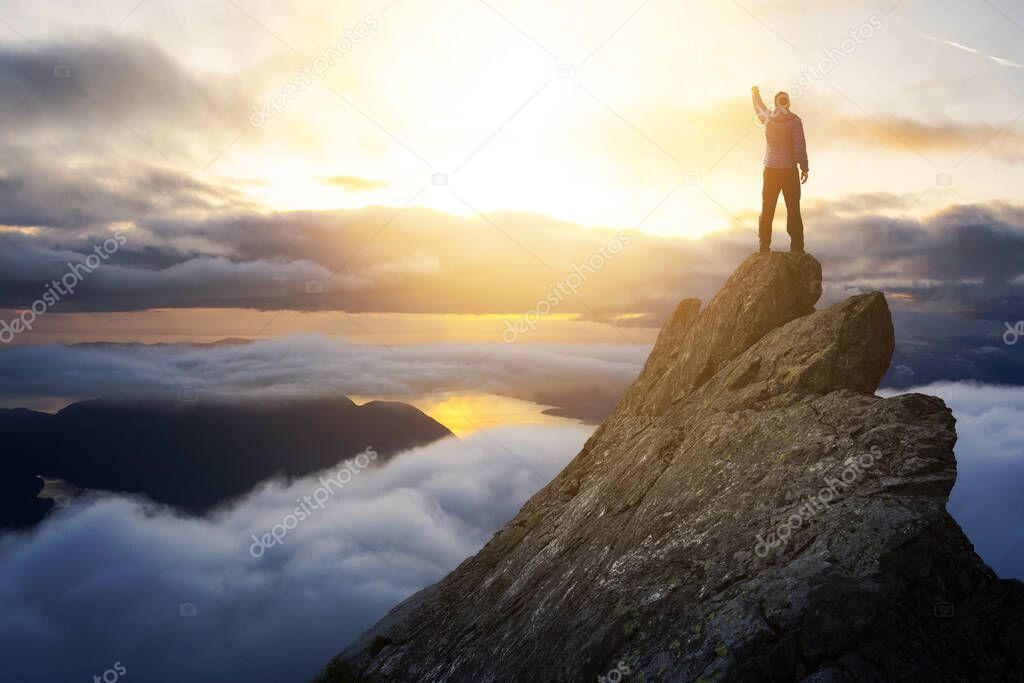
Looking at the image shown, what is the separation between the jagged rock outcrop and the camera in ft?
46.6

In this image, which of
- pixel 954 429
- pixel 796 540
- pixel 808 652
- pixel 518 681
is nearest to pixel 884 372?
pixel 954 429

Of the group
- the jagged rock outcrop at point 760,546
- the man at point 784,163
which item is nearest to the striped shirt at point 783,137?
the man at point 784,163

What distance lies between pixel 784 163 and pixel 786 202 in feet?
5.01

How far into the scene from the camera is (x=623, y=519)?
21.3m

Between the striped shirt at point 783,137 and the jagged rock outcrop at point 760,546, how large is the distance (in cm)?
389

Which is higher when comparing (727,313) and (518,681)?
(727,313)

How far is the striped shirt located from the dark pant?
381mm

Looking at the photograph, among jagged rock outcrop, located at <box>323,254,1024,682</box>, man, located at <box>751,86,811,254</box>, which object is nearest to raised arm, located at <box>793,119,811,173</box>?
man, located at <box>751,86,811,254</box>

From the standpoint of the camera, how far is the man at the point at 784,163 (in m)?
27.3

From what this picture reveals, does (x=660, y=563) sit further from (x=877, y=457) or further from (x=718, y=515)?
(x=877, y=457)

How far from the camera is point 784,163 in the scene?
2753 cm

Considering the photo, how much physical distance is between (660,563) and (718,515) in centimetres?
194

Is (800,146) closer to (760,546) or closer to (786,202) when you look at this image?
(786,202)

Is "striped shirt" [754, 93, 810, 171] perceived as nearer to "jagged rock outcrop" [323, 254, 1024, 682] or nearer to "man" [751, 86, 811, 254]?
"man" [751, 86, 811, 254]
